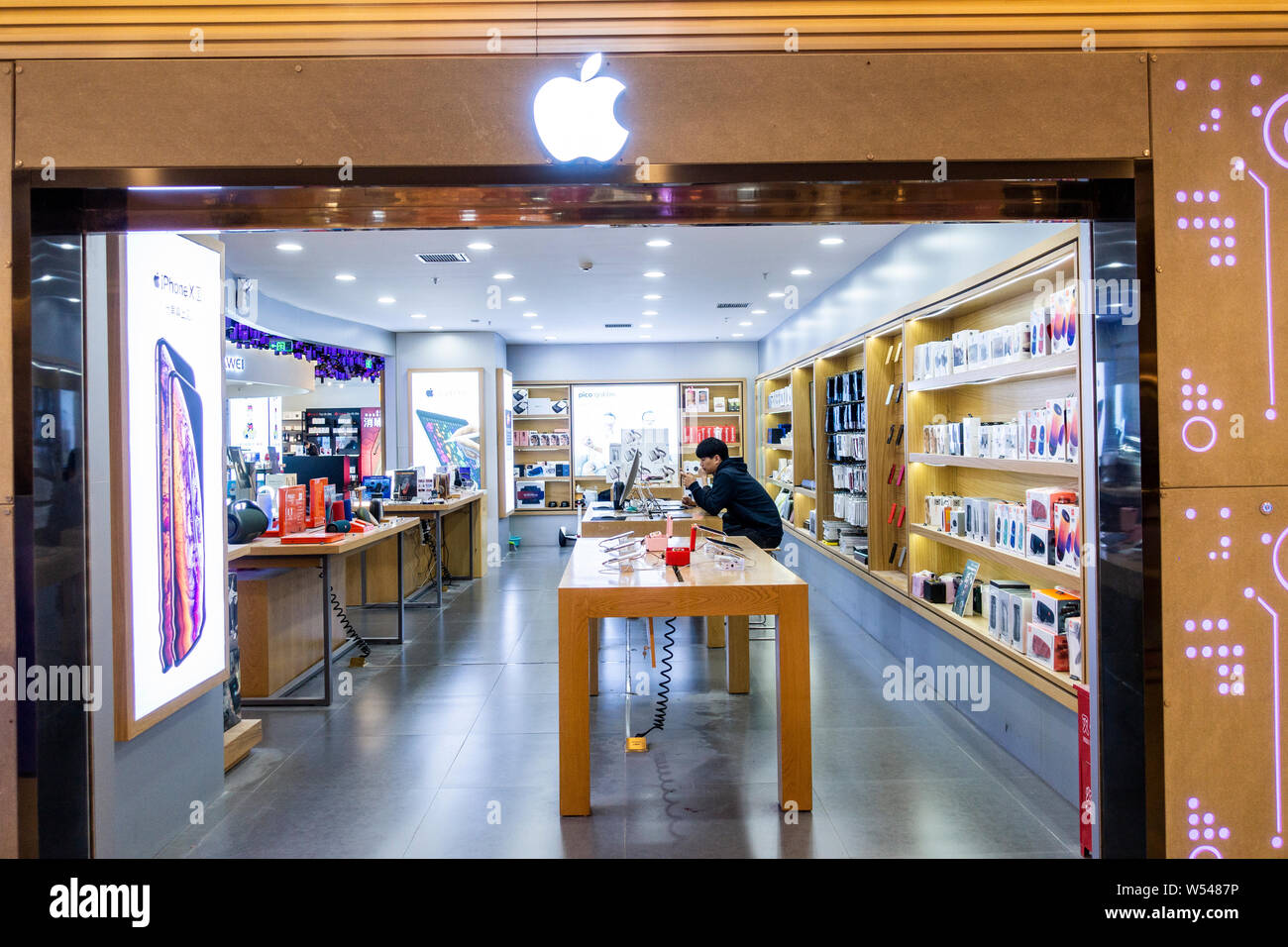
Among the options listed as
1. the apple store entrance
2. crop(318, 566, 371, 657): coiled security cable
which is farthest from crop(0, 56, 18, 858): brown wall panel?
crop(318, 566, 371, 657): coiled security cable

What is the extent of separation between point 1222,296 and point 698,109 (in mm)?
1657

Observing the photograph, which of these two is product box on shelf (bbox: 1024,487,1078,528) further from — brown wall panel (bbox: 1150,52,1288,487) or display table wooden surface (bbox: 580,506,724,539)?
display table wooden surface (bbox: 580,506,724,539)

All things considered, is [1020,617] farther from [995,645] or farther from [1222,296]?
[1222,296]

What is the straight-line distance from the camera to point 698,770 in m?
3.51

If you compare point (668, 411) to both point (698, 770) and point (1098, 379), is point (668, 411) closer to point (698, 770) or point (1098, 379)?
point (698, 770)

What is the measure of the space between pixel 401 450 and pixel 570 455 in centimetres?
265

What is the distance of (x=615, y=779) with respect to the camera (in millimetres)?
3441

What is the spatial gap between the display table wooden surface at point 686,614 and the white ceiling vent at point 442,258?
4.06 metres

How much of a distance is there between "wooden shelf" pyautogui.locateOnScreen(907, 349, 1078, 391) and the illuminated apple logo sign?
2.17 metres

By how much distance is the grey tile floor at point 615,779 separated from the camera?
285cm

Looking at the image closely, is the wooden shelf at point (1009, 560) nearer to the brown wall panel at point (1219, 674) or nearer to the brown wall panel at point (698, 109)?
the brown wall panel at point (1219, 674)

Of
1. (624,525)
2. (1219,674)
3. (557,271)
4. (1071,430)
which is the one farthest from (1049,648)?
(557,271)

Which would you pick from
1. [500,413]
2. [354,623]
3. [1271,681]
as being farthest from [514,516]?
[1271,681]

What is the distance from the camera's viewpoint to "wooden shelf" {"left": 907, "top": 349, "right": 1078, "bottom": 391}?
3201mm
